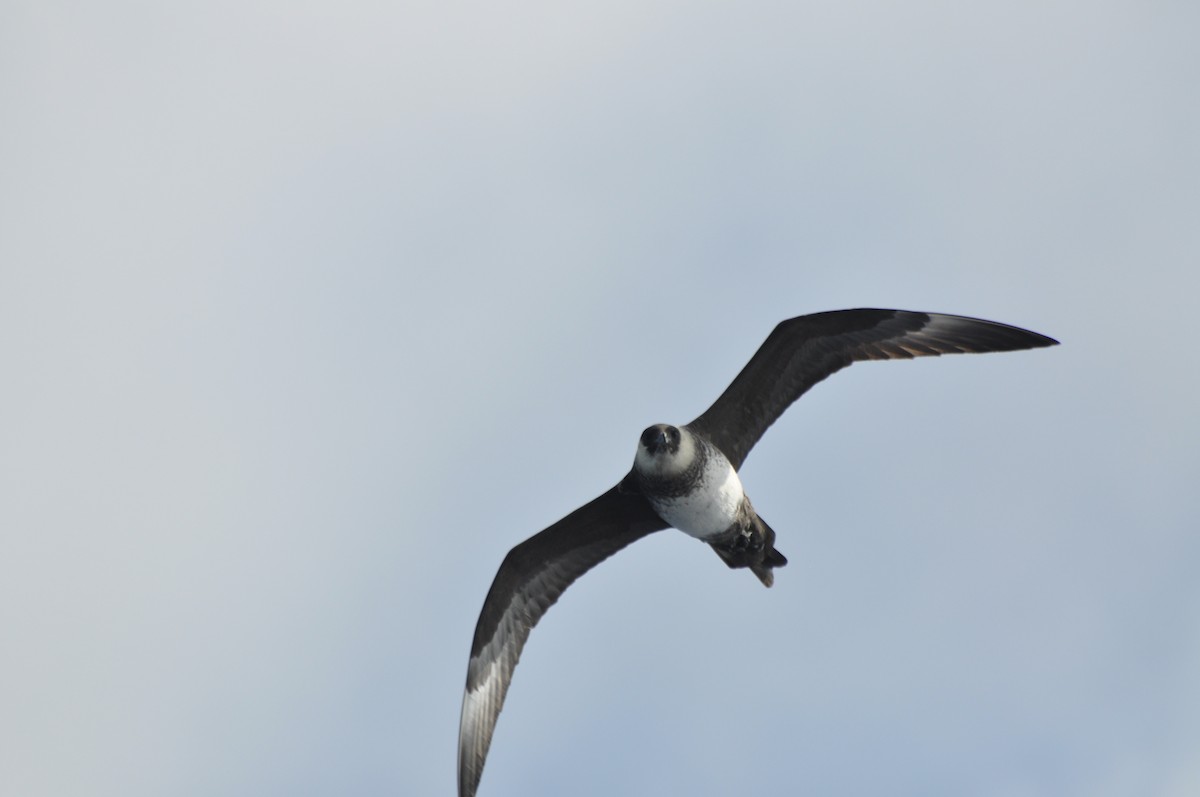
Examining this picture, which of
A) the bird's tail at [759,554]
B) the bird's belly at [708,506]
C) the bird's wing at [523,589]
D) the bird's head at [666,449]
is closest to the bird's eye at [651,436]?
the bird's head at [666,449]

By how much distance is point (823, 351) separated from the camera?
11859mm

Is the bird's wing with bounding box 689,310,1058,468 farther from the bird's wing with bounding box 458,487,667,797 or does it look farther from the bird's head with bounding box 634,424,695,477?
the bird's wing with bounding box 458,487,667,797

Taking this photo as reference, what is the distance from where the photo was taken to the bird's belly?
11.4m

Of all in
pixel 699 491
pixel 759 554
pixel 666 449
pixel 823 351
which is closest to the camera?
pixel 666 449

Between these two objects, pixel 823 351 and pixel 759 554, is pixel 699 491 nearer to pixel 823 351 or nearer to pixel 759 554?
pixel 759 554

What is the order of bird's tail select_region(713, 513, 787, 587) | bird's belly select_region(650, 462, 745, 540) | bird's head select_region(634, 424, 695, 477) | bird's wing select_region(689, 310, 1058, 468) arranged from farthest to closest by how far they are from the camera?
bird's tail select_region(713, 513, 787, 587) → bird's wing select_region(689, 310, 1058, 468) → bird's belly select_region(650, 462, 745, 540) → bird's head select_region(634, 424, 695, 477)

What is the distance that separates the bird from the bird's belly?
12 millimetres

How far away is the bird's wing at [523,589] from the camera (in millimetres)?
12414

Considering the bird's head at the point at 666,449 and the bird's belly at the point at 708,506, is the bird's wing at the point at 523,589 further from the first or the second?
the bird's head at the point at 666,449

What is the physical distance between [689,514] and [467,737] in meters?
3.27

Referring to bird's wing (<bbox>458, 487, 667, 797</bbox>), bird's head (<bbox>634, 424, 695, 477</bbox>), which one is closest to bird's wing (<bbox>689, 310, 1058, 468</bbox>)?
bird's head (<bbox>634, 424, 695, 477</bbox>)

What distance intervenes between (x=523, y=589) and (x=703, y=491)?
2286 mm

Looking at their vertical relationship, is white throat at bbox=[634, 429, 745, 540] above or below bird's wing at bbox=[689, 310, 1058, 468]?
below

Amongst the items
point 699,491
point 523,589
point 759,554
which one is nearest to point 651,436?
point 699,491
